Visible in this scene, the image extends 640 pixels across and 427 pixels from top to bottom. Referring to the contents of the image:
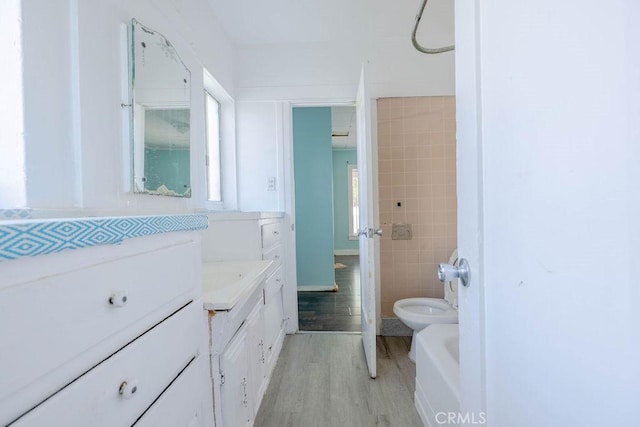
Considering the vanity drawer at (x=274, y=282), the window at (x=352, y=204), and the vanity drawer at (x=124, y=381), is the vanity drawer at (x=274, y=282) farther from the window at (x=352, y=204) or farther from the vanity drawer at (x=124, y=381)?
the window at (x=352, y=204)

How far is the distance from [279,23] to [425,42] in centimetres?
124

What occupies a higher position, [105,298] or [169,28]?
[169,28]

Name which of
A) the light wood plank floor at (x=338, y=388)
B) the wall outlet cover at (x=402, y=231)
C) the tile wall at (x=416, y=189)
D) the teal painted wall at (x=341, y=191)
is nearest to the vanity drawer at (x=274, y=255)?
the light wood plank floor at (x=338, y=388)

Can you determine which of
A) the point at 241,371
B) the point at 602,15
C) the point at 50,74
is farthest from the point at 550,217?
the point at 50,74

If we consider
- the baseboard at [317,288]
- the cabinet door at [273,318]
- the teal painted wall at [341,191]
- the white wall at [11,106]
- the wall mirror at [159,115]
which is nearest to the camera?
the white wall at [11,106]

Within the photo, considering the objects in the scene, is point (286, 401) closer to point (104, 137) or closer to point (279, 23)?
point (104, 137)

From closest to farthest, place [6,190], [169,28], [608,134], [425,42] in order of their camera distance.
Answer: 1. [608,134]
2. [6,190]
3. [169,28]
4. [425,42]

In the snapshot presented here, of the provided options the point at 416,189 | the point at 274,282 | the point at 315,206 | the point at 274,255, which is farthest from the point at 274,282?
the point at 315,206

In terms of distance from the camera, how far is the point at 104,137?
102cm

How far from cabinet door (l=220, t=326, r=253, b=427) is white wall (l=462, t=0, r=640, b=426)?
2.54ft

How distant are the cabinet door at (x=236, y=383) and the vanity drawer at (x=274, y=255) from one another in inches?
29.4

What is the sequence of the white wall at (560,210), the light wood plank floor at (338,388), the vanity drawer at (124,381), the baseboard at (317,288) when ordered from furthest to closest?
the baseboard at (317,288)
the light wood plank floor at (338,388)
the vanity drawer at (124,381)
the white wall at (560,210)

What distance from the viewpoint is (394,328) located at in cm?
238

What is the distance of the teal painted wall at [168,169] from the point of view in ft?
4.15
